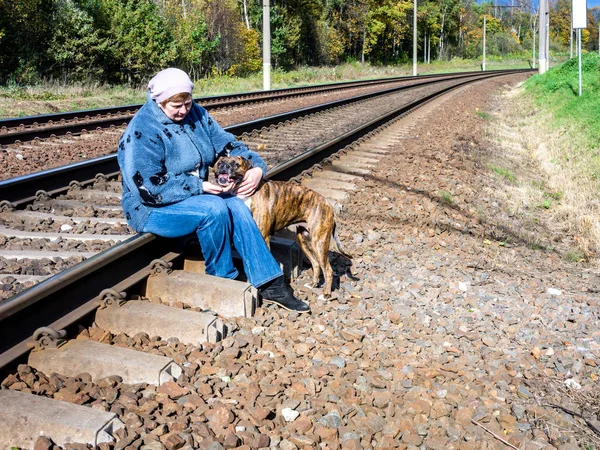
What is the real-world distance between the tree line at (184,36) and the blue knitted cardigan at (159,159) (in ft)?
69.0

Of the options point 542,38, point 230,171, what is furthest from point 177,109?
point 542,38

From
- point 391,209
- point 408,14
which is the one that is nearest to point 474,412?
point 391,209

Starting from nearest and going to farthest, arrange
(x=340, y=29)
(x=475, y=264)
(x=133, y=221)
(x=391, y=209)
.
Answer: (x=133, y=221)
(x=475, y=264)
(x=391, y=209)
(x=340, y=29)

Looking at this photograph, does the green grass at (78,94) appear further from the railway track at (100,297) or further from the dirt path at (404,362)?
the dirt path at (404,362)

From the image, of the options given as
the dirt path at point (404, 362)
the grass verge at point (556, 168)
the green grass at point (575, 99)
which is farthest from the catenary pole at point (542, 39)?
the dirt path at point (404, 362)

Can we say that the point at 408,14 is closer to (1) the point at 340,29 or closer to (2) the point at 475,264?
(1) the point at 340,29

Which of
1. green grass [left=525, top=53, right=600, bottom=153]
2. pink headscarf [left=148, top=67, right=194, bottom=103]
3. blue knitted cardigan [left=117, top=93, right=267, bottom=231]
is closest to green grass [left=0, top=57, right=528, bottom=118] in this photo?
blue knitted cardigan [left=117, top=93, right=267, bottom=231]

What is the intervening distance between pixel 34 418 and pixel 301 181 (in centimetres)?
503

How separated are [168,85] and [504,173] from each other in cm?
691

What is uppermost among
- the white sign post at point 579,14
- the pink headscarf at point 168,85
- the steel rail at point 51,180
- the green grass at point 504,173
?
the white sign post at point 579,14

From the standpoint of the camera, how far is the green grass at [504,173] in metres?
9.45

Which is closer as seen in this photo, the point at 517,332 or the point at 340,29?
the point at 517,332

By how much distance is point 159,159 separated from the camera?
4.17 m

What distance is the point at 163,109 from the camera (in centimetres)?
416
